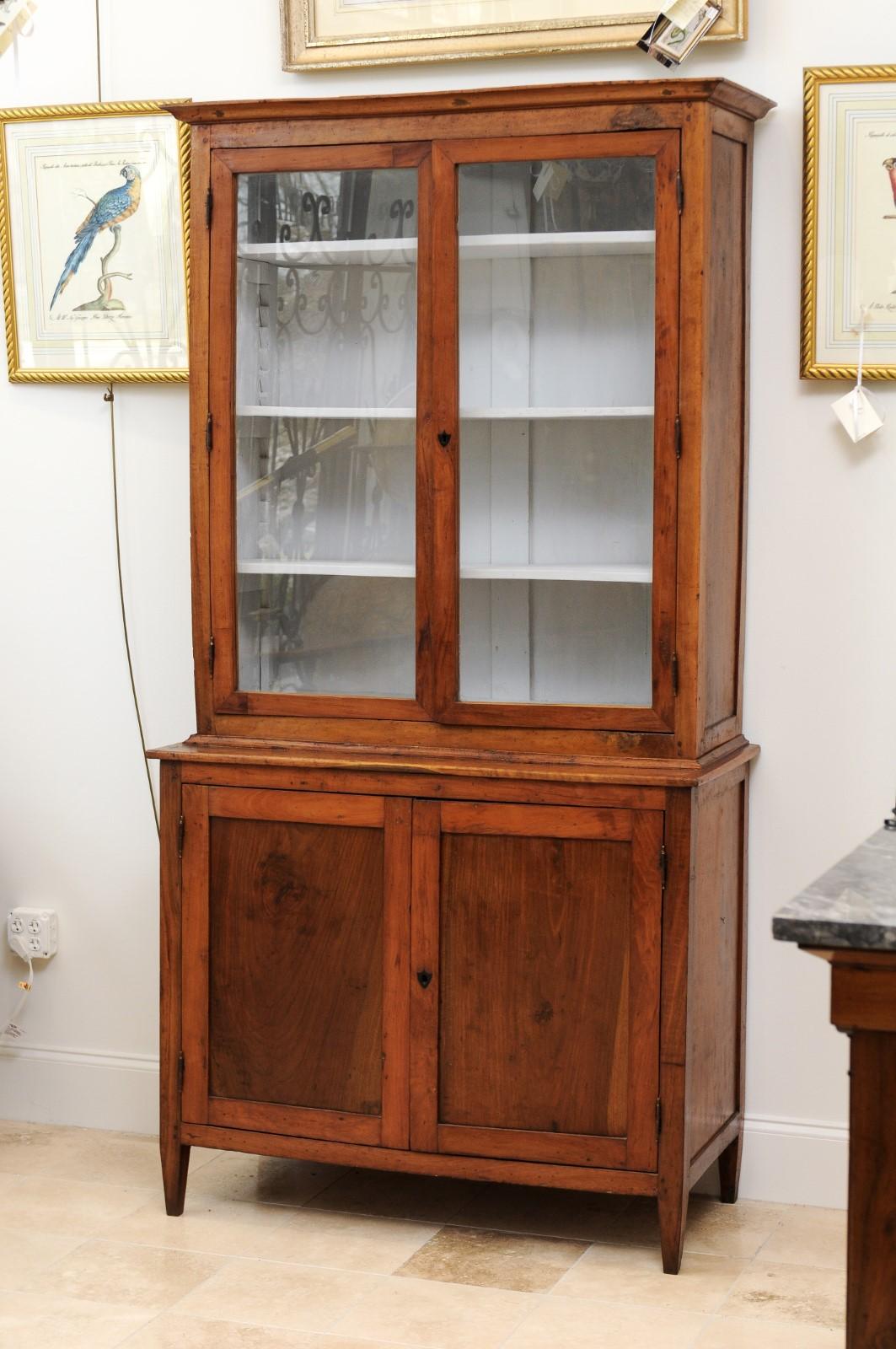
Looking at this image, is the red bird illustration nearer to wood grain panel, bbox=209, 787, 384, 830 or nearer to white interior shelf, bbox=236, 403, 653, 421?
white interior shelf, bbox=236, 403, 653, 421

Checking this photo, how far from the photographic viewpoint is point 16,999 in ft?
11.7

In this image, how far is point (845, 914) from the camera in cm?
163

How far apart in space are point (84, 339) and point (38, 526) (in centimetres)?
40

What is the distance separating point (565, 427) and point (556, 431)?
0.02 meters

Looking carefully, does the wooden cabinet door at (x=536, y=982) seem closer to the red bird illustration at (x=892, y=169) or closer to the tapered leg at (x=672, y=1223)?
the tapered leg at (x=672, y=1223)

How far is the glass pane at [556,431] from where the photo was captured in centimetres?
276

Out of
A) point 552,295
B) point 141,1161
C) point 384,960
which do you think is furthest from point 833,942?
point 141,1161

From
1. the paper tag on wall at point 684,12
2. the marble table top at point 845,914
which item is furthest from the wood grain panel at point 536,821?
the paper tag on wall at point 684,12

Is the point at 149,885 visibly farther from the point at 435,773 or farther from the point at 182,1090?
the point at 435,773

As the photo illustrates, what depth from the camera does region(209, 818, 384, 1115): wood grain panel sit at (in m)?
2.86

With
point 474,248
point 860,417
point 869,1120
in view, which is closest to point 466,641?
point 474,248

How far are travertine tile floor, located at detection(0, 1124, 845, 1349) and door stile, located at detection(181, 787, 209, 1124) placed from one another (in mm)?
248

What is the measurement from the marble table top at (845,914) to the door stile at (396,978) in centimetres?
111

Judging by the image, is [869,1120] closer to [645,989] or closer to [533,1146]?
[645,989]
